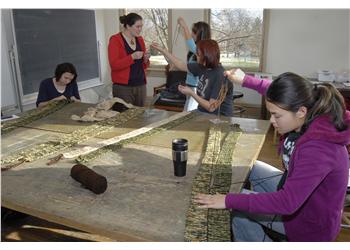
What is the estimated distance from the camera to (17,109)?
3.55 m

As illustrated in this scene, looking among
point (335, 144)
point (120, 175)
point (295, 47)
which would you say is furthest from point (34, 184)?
point (295, 47)

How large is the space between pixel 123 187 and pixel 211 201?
13.9 inches

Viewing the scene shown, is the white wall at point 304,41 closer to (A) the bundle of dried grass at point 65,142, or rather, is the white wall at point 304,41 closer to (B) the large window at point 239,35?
(B) the large window at point 239,35

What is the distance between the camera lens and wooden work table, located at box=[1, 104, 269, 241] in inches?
43.0

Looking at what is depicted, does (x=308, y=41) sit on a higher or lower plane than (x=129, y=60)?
higher

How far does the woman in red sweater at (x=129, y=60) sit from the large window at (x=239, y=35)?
6.22 feet

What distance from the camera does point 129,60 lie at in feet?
9.37

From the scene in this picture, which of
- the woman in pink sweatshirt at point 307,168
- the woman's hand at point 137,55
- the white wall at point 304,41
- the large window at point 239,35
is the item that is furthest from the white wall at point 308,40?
the woman in pink sweatshirt at point 307,168

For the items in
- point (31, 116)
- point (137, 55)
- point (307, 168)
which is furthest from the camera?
point (137, 55)

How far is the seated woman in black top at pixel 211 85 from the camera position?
231 cm

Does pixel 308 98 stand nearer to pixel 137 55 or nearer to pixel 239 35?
pixel 137 55

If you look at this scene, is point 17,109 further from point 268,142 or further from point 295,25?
point 295,25

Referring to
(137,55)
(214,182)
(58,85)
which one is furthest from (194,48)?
(214,182)

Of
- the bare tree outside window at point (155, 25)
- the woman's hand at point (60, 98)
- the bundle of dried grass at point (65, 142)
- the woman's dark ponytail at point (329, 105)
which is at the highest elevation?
the bare tree outside window at point (155, 25)
